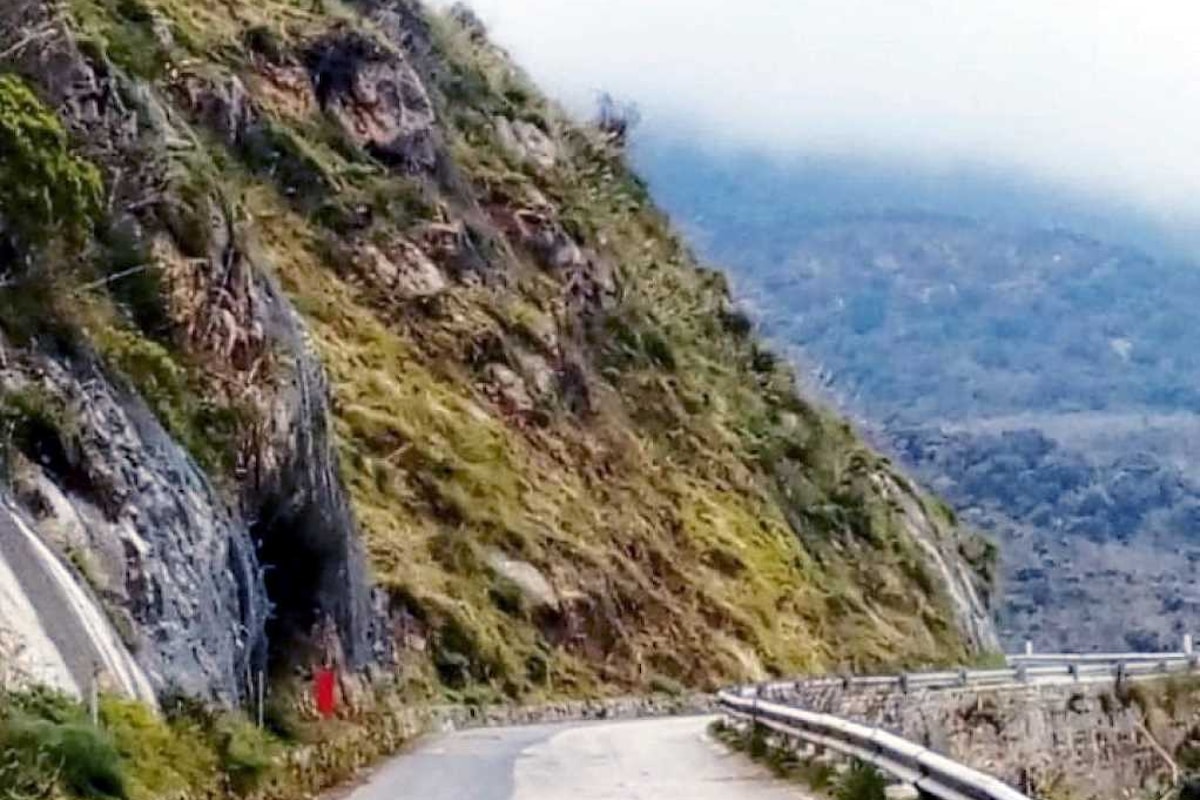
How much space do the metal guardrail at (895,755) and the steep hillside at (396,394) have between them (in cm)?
598

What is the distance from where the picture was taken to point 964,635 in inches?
2958

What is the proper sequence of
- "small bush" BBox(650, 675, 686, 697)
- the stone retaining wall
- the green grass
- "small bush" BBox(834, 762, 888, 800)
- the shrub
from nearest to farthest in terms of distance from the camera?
the green grass
"small bush" BBox(834, 762, 888, 800)
the shrub
the stone retaining wall
"small bush" BBox(650, 675, 686, 697)

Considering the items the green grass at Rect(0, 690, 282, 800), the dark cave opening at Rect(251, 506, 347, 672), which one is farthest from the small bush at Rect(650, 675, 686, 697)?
the green grass at Rect(0, 690, 282, 800)

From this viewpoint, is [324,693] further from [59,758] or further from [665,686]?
[665,686]

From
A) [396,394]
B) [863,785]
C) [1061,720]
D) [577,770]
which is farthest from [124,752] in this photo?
[396,394]

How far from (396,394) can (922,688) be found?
2009 cm

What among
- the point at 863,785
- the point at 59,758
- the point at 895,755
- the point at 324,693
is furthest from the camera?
the point at 324,693

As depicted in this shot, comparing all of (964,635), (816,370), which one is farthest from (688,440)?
(816,370)

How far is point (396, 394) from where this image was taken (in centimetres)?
5450

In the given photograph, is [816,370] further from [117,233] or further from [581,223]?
[117,233]

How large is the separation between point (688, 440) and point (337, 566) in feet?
128

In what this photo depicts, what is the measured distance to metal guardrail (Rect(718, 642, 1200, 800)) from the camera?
48.8 feet

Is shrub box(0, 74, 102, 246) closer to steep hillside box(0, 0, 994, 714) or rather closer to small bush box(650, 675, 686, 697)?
steep hillside box(0, 0, 994, 714)

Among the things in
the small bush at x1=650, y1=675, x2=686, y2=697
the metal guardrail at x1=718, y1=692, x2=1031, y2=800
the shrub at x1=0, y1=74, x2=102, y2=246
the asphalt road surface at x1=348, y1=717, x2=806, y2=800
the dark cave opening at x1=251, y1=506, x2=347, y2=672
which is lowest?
the asphalt road surface at x1=348, y1=717, x2=806, y2=800
